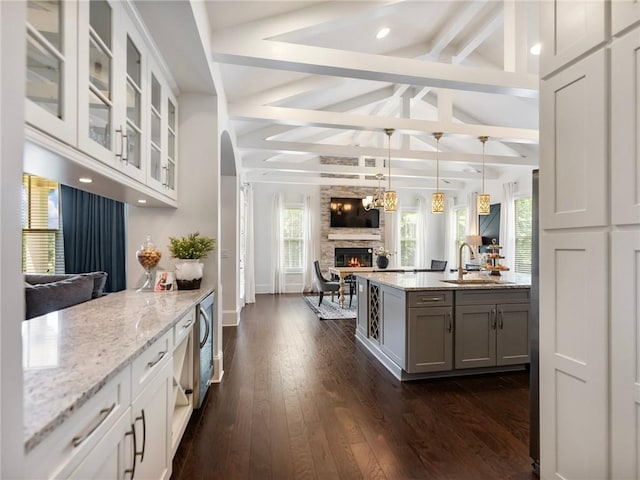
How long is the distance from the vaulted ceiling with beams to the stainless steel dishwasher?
78.1 inches

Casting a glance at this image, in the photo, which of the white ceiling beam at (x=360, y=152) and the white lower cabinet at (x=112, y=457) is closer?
the white lower cabinet at (x=112, y=457)

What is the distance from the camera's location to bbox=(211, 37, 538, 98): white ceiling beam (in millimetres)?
2582

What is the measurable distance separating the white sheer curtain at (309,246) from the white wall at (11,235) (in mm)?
8033

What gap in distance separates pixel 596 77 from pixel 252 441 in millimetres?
2634

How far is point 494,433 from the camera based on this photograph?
221 cm

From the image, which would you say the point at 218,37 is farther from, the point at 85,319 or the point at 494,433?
the point at 494,433

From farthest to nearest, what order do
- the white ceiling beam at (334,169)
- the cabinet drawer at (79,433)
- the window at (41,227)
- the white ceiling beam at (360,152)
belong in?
the white ceiling beam at (334,169)
the window at (41,227)
the white ceiling beam at (360,152)
the cabinet drawer at (79,433)

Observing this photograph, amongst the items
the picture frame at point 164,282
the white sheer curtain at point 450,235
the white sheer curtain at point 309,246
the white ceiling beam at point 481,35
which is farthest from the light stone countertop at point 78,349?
the white sheer curtain at point 450,235

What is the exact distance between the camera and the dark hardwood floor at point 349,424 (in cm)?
186

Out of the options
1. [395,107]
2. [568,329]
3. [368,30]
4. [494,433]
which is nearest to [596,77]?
[568,329]

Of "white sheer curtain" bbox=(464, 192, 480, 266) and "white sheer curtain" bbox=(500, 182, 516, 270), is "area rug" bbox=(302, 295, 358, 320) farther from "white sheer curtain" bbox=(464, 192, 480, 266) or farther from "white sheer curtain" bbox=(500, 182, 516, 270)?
"white sheer curtain" bbox=(464, 192, 480, 266)

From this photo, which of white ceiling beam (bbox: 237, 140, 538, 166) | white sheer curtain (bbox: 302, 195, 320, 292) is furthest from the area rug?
white ceiling beam (bbox: 237, 140, 538, 166)

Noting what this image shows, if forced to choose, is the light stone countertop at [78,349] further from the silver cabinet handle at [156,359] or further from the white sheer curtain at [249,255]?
the white sheer curtain at [249,255]

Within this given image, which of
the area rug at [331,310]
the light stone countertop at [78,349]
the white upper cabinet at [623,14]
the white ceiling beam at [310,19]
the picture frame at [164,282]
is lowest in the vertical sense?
the area rug at [331,310]
